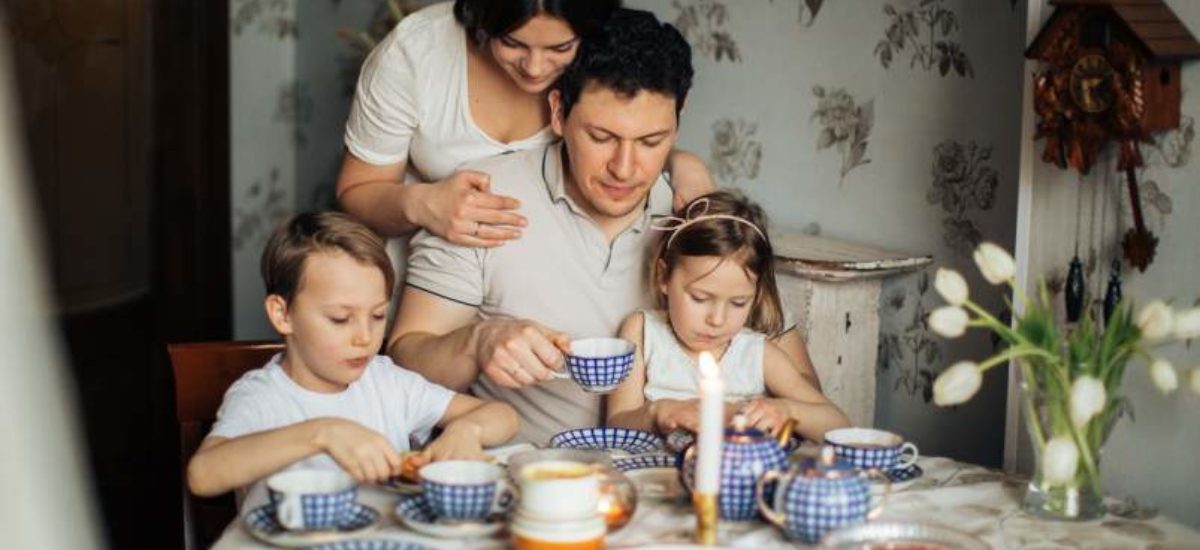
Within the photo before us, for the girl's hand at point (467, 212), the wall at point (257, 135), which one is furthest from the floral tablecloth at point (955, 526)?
the wall at point (257, 135)

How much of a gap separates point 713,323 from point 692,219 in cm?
18

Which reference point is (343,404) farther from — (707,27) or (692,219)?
(707,27)

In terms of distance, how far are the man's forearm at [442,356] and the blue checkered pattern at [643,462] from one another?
429 mm

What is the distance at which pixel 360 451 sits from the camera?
1691mm

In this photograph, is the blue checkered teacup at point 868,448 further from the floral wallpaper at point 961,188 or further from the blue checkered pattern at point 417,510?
the floral wallpaper at point 961,188

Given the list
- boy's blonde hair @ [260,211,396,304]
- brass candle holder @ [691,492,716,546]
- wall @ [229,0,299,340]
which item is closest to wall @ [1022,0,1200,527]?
brass candle holder @ [691,492,716,546]

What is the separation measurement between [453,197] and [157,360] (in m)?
1.66

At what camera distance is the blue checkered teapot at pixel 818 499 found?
152 centimetres

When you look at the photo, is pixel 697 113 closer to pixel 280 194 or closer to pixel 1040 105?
pixel 1040 105

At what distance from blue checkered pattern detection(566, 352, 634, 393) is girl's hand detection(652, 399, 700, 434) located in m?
0.09

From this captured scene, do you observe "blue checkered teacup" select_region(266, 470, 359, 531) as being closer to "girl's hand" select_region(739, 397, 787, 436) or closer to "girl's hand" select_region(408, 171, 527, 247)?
"girl's hand" select_region(739, 397, 787, 436)

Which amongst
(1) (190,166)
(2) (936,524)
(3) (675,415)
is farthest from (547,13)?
(1) (190,166)

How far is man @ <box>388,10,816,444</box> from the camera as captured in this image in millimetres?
2301

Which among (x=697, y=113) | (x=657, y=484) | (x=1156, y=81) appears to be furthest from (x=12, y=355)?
(x=697, y=113)
